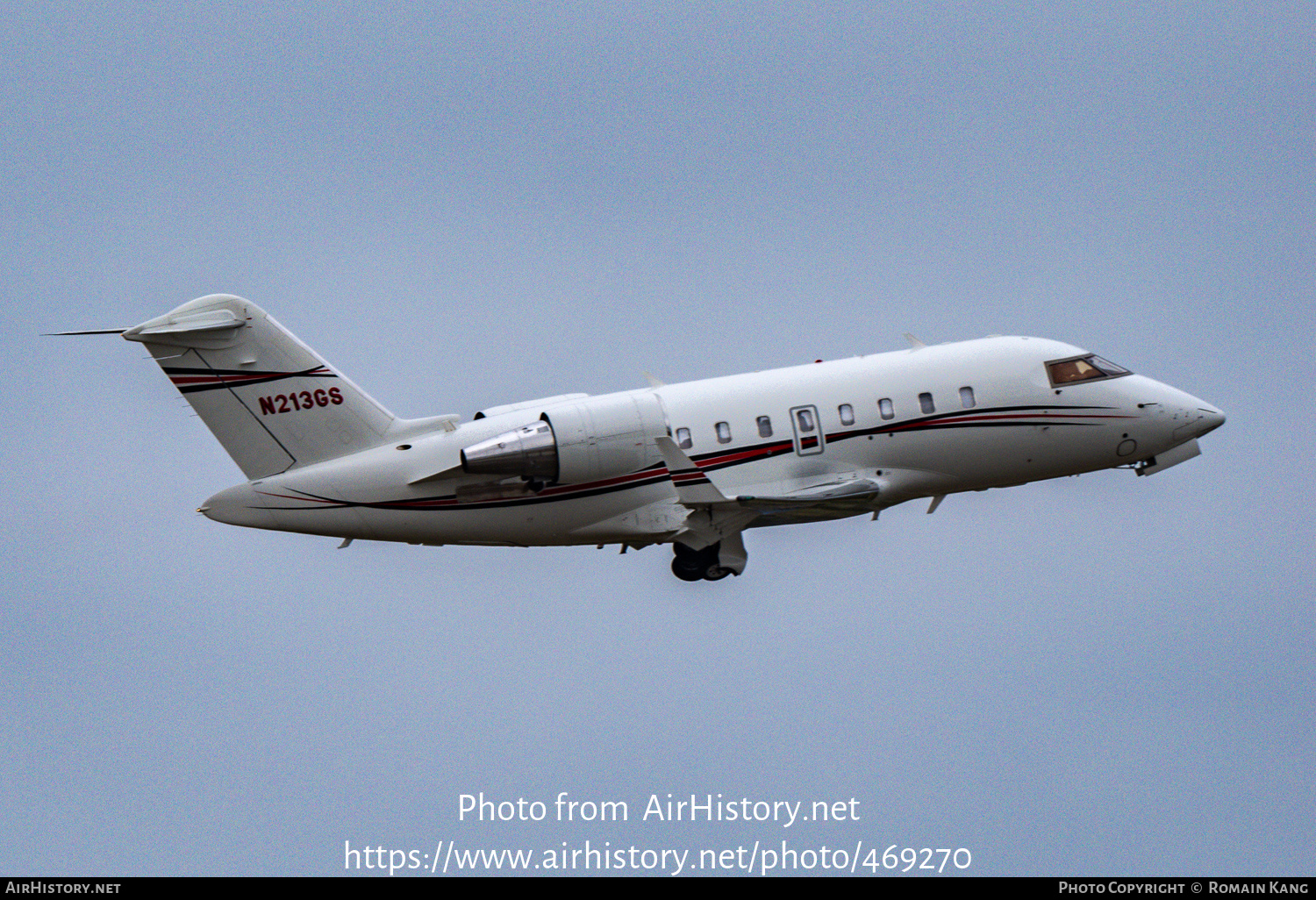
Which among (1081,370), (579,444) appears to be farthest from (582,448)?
(1081,370)

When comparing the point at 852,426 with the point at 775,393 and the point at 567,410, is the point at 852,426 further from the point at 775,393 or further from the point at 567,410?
the point at 567,410

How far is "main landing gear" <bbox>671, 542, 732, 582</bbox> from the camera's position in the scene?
133 feet

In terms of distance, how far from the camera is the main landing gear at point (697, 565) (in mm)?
40469

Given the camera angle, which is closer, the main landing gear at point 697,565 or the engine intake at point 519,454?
the engine intake at point 519,454

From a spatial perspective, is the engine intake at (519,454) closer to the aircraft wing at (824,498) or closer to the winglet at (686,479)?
the winglet at (686,479)

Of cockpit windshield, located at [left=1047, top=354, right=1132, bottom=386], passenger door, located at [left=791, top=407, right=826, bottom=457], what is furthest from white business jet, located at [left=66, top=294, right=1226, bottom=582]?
cockpit windshield, located at [left=1047, top=354, right=1132, bottom=386]

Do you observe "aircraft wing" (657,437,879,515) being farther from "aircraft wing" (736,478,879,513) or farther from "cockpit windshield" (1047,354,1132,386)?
"cockpit windshield" (1047,354,1132,386)

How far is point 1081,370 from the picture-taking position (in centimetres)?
4178

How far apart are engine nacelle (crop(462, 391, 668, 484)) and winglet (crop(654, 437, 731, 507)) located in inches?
22.5

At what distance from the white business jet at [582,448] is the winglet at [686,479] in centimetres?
4

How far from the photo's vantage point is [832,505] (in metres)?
39.5

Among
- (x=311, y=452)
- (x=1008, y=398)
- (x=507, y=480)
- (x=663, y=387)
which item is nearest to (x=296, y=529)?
(x=311, y=452)

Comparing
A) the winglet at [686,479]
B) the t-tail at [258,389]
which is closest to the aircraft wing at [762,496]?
the winglet at [686,479]

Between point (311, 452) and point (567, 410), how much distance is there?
487 centimetres
